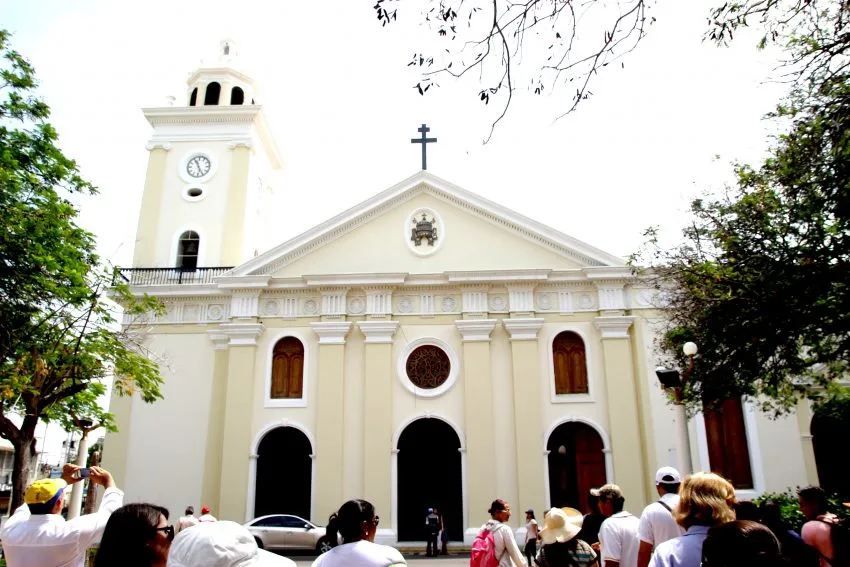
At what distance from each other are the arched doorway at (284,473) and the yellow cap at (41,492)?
17.1m

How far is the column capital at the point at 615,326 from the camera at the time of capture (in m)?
21.0

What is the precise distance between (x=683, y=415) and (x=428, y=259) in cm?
1223

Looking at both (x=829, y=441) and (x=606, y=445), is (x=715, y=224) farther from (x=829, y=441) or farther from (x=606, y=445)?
(x=829, y=441)

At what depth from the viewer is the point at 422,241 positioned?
22703mm

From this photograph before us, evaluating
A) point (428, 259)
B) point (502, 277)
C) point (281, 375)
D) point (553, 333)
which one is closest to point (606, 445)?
point (553, 333)

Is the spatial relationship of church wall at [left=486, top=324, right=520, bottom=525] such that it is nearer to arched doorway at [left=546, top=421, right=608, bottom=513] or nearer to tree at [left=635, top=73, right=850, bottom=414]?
arched doorway at [left=546, top=421, right=608, bottom=513]

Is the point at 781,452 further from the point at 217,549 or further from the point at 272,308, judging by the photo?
the point at 217,549

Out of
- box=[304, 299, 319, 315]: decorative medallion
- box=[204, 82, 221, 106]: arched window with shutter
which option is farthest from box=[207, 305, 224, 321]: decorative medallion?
box=[204, 82, 221, 106]: arched window with shutter

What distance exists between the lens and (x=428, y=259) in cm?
2253

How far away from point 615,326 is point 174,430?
552 inches

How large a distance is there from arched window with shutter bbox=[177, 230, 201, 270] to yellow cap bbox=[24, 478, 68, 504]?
21.5 meters

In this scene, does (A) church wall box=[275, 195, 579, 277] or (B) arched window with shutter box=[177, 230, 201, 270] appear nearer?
(A) church wall box=[275, 195, 579, 277]

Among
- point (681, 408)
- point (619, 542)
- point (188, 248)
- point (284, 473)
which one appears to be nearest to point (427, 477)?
point (284, 473)

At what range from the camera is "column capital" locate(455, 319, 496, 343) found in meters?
21.2
